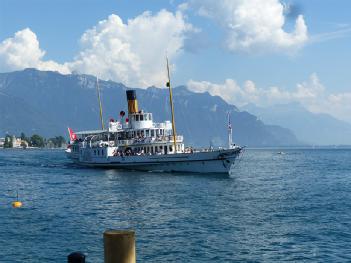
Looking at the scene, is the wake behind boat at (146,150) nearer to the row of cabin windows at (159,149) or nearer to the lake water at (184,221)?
the row of cabin windows at (159,149)

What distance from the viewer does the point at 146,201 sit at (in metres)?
45.0

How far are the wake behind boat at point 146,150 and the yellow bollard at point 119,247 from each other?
55477 millimetres

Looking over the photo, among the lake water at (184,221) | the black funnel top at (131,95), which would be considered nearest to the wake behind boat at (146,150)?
the black funnel top at (131,95)

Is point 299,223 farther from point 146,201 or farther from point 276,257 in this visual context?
point 146,201

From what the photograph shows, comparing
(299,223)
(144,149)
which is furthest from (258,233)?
(144,149)

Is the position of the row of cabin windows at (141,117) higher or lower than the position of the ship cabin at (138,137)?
higher

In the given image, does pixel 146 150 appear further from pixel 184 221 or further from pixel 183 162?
pixel 184 221

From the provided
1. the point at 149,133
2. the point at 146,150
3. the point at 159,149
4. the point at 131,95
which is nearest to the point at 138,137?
the point at 149,133

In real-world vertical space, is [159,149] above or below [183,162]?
above

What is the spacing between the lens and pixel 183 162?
71250mm

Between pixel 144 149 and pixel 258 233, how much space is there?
1951 inches

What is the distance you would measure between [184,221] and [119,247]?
23.5 m

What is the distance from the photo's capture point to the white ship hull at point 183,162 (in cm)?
6900

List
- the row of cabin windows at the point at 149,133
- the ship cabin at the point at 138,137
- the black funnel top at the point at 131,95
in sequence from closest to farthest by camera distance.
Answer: the ship cabin at the point at 138,137 < the row of cabin windows at the point at 149,133 < the black funnel top at the point at 131,95
